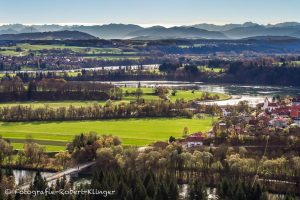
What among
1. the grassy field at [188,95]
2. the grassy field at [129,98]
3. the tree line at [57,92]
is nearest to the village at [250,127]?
the grassy field at [188,95]

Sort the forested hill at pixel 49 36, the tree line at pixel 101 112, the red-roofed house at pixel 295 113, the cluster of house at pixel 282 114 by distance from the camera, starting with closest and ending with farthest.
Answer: the cluster of house at pixel 282 114
the red-roofed house at pixel 295 113
the tree line at pixel 101 112
the forested hill at pixel 49 36

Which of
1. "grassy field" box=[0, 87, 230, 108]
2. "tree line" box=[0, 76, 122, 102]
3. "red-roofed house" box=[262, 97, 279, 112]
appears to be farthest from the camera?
"tree line" box=[0, 76, 122, 102]

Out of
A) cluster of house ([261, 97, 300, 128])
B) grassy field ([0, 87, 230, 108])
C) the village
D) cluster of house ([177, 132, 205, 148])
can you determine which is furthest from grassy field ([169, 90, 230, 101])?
cluster of house ([177, 132, 205, 148])

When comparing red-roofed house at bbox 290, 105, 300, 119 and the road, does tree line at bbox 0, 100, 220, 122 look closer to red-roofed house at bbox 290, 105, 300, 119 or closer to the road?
red-roofed house at bbox 290, 105, 300, 119

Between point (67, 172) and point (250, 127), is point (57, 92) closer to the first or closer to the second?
point (250, 127)

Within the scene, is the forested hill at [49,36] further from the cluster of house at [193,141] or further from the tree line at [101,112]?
the cluster of house at [193,141]
